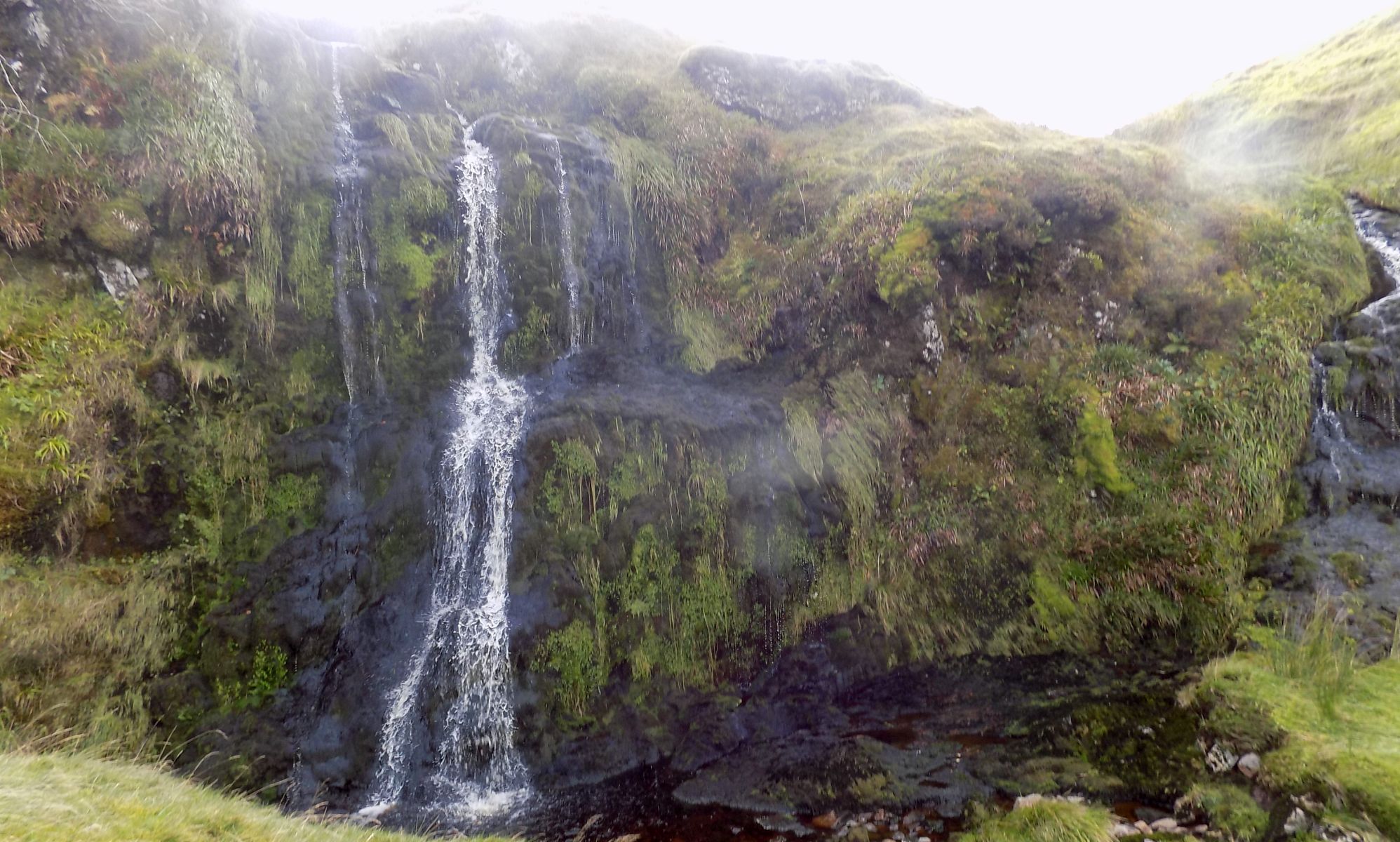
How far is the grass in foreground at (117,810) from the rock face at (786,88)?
58.5 feet

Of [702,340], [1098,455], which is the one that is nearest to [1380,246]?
[1098,455]

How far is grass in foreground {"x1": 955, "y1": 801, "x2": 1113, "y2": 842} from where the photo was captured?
5.48 metres

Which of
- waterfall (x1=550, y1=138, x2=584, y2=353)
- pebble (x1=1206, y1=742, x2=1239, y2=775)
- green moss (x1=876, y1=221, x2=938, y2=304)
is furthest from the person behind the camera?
waterfall (x1=550, y1=138, x2=584, y2=353)

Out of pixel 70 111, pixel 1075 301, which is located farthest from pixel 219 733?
pixel 1075 301

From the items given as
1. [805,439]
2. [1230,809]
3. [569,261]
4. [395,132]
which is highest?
[395,132]

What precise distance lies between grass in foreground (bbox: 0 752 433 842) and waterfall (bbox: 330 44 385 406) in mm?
6473

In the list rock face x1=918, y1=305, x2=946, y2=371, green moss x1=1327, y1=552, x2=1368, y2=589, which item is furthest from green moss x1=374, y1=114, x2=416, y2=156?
green moss x1=1327, y1=552, x2=1368, y2=589

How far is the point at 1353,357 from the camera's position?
916 centimetres

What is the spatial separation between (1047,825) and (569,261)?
36.5 ft

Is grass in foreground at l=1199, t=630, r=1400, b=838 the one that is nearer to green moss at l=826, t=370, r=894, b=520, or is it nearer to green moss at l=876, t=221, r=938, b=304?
green moss at l=826, t=370, r=894, b=520

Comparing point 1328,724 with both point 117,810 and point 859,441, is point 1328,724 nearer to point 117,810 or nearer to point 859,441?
point 859,441

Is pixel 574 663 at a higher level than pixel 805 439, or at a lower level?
lower

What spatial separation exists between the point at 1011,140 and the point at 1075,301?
625 cm

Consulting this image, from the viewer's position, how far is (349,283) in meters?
10.8
